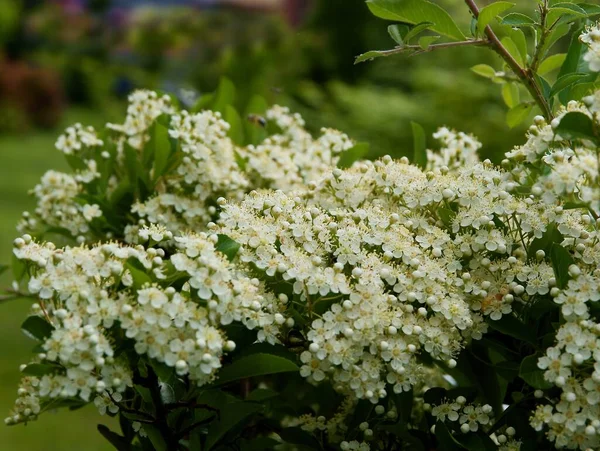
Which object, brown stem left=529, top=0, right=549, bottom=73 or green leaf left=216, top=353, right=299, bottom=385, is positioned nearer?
green leaf left=216, top=353, right=299, bottom=385

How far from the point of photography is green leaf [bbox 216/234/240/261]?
1433 mm

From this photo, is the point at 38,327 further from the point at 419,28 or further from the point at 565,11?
the point at 565,11

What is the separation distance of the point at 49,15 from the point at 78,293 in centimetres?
1528

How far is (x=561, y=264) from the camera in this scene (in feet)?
4.75

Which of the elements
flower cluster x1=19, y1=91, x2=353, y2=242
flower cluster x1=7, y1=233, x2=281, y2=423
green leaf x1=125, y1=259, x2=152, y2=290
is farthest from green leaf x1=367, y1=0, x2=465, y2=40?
green leaf x1=125, y1=259, x2=152, y2=290

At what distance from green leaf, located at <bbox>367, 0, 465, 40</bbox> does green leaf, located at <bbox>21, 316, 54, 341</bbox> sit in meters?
0.92

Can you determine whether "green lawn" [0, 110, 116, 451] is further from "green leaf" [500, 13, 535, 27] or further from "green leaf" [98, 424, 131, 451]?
"green leaf" [500, 13, 535, 27]

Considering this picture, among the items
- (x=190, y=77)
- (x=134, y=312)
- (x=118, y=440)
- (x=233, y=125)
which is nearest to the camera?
(x=134, y=312)

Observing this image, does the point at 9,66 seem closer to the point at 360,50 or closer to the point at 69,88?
the point at 69,88

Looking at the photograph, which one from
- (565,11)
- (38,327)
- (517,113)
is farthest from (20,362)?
(565,11)

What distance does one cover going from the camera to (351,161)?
2191 mm

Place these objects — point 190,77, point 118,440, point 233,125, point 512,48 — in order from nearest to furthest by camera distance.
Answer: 1. point 118,440
2. point 512,48
3. point 233,125
4. point 190,77

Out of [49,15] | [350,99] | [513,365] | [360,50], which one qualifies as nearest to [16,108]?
[49,15]

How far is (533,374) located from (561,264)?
0.20m
